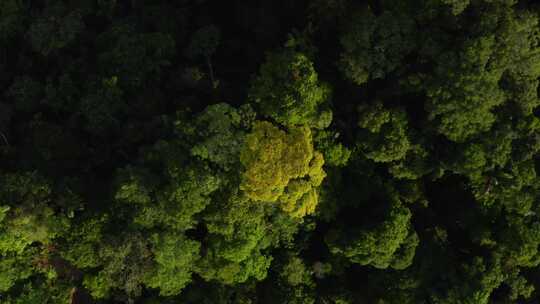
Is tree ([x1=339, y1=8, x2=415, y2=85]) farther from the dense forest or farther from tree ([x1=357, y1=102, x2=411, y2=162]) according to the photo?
tree ([x1=357, y1=102, x2=411, y2=162])

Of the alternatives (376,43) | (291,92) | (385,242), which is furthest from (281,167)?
(376,43)

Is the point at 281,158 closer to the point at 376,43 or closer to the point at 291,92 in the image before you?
the point at 291,92

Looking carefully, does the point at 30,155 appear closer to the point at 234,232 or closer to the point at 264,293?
the point at 234,232

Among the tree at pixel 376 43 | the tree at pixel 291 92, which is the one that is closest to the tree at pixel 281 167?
the tree at pixel 291 92

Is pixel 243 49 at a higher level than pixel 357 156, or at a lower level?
higher

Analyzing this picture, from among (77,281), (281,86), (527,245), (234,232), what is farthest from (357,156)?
(77,281)

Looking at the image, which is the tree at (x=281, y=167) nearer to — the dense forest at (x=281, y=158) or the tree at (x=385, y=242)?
the dense forest at (x=281, y=158)

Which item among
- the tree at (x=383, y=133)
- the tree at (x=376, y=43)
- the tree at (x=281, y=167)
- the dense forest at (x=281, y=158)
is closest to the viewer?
the tree at (x=281, y=167)

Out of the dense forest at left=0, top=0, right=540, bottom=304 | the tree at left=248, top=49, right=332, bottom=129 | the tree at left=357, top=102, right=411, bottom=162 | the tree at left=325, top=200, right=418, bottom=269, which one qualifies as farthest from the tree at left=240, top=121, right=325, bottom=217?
the tree at left=325, top=200, right=418, bottom=269
